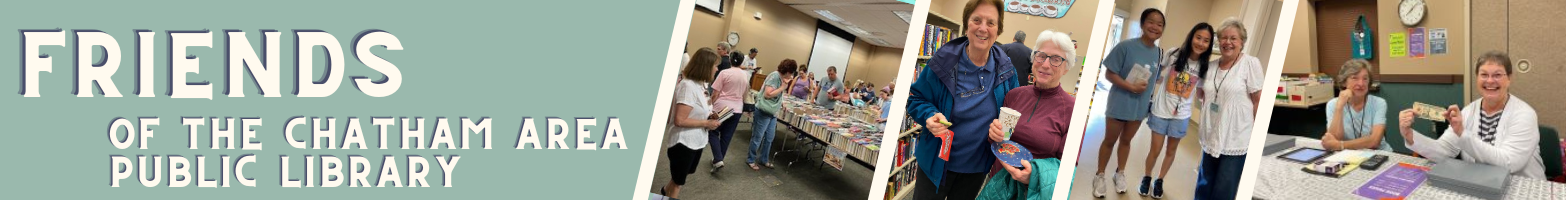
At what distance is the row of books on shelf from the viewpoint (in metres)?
1.36

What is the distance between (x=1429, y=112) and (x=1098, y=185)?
61cm

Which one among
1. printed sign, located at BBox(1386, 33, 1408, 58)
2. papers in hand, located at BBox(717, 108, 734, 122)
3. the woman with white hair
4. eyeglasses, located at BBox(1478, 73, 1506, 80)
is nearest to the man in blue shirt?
papers in hand, located at BBox(717, 108, 734, 122)

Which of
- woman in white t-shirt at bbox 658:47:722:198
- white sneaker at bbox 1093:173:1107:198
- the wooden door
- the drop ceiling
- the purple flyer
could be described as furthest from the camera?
woman in white t-shirt at bbox 658:47:722:198

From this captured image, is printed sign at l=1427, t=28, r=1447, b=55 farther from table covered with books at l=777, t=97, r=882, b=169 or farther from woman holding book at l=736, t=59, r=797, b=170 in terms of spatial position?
woman holding book at l=736, t=59, r=797, b=170

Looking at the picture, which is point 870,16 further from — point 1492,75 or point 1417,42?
point 1492,75

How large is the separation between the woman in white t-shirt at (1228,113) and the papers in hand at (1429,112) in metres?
0.29

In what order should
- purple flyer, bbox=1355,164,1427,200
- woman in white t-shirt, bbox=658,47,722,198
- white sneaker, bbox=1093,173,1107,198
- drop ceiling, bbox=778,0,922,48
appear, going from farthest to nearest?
woman in white t-shirt, bbox=658,47,722,198 < drop ceiling, bbox=778,0,922,48 < white sneaker, bbox=1093,173,1107,198 < purple flyer, bbox=1355,164,1427,200

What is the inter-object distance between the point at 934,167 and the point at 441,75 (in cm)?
192

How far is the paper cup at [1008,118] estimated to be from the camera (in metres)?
1.28

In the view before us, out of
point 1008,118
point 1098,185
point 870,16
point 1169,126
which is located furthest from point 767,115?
point 1169,126

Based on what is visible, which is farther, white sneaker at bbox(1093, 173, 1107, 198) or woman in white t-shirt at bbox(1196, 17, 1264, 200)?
white sneaker at bbox(1093, 173, 1107, 198)

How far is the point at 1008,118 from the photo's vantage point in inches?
50.6

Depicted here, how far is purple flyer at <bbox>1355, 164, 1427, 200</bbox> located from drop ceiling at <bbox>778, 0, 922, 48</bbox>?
0.98m

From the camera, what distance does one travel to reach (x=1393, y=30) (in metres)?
1.19
